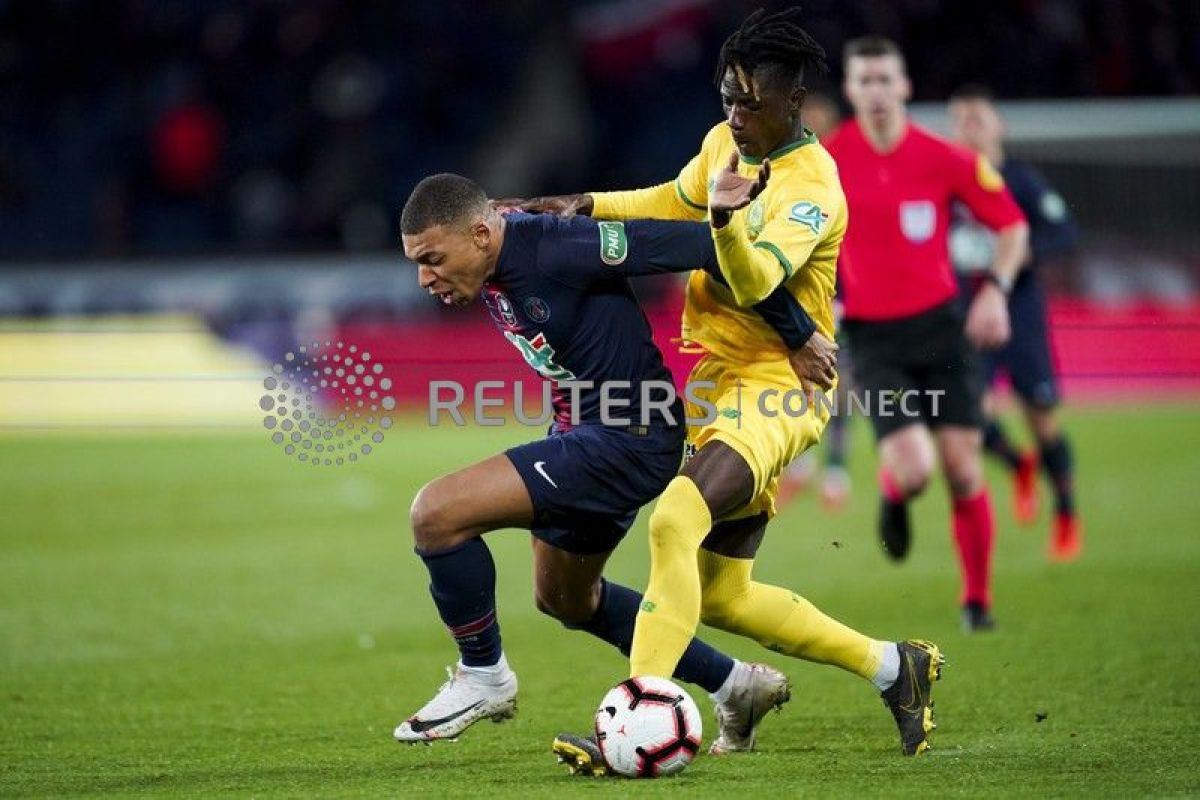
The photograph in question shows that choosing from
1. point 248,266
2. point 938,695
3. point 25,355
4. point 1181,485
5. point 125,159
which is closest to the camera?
point 938,695

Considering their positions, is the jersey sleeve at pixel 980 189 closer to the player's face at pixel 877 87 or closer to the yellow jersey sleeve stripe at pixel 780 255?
the player's face at pixel 877 87

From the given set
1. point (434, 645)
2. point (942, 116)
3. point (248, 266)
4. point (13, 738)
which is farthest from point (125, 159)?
point (13, 738)

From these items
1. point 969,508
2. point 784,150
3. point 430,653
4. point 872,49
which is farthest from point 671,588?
point 872,49

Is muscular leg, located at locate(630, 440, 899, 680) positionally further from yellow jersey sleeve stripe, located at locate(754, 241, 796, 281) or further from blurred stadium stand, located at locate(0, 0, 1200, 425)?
blurred stadium stand, located at locate(0, 0, 1200, 425)

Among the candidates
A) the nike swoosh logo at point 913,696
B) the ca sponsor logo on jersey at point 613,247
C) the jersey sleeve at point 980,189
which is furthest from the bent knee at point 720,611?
the jersey sleeve at point 980,189

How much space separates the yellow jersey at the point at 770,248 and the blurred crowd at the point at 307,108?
14.7 m

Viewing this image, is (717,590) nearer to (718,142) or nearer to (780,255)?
(780,255)

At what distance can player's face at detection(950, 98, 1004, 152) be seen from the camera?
10.6m

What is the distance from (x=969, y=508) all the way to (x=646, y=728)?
3568mm

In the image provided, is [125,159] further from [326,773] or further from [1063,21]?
[326,773]

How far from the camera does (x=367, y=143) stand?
2172cm

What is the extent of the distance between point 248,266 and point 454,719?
50.0ft

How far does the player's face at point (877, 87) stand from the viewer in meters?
7.99

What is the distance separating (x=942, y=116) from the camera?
16.9 m
